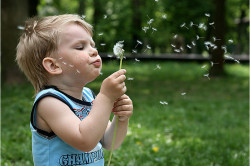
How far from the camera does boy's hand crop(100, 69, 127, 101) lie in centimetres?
178

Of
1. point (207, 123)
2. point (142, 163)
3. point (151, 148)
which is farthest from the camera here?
point (207, 123)

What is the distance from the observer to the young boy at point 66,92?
1792 millimetres

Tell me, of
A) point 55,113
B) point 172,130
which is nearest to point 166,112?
point 172,130

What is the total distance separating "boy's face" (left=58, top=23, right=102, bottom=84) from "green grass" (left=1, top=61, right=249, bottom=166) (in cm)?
38

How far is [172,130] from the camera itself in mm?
4504

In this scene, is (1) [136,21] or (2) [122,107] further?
(1) [136,21]

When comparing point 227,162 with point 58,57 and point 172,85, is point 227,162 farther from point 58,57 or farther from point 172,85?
point 172,85

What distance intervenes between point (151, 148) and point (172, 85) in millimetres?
5979

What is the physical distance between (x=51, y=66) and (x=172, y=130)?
285 cm

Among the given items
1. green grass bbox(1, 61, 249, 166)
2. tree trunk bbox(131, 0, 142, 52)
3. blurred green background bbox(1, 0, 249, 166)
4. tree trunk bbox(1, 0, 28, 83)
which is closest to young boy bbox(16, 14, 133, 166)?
blurred green background bbox(1, 0, 249, 166)

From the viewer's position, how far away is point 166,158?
342 cm

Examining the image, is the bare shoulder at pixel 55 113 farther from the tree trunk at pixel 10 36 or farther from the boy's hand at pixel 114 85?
the tree trunk at pixel 10 36

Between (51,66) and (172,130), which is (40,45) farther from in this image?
(172,130)

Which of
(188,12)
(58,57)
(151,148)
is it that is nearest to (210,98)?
(151,148)
